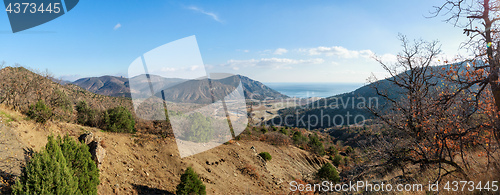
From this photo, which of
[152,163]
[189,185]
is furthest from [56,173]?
[152,163]

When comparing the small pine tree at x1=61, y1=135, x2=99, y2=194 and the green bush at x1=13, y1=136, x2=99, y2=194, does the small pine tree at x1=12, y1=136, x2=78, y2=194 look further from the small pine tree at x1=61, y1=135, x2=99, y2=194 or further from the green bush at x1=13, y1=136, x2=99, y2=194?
the small pine tree at x1=61, y1=135, x2=99, y2=194

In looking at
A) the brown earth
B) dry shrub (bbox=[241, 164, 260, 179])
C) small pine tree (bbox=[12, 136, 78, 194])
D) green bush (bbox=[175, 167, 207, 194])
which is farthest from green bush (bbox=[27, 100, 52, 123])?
dry shrub (bbox=[241, 164, 260, 179])

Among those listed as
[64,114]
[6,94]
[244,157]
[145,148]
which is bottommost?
[244,157]

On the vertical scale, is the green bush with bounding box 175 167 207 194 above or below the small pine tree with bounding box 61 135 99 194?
below

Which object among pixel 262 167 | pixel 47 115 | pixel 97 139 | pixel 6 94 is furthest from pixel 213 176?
pixel 6 94

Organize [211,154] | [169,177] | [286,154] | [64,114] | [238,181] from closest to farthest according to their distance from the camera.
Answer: [169,177] < [64,114] < [238,181] < [211,154] < [286,154]

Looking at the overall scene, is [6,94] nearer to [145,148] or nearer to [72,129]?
[72,129]
